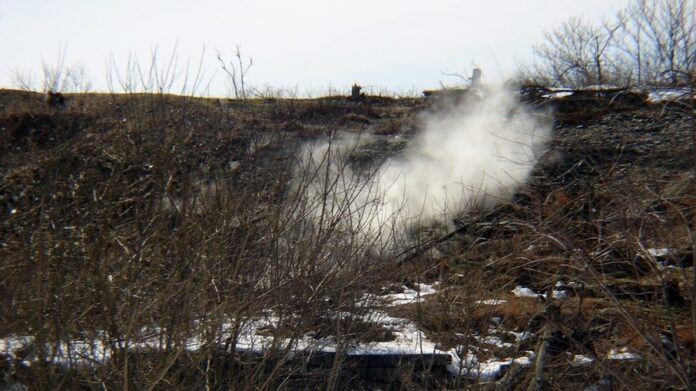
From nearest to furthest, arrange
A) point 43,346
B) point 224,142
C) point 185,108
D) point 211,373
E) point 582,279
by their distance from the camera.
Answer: point 43,346
point 211,373
point 582,279
point 185,108
point 224,142

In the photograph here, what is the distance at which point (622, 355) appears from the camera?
6977 mm

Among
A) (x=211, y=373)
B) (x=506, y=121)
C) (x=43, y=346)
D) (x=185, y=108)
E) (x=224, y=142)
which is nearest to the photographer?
(x=43, y=346)

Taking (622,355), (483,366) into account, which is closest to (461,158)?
(483,366)

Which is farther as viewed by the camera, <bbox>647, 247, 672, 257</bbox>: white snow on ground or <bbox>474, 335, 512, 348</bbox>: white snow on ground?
<bbox>474, 335, 512, 348</bbox>: white snow on ground

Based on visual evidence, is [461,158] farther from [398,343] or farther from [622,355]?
[622,355]

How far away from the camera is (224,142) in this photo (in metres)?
8.16

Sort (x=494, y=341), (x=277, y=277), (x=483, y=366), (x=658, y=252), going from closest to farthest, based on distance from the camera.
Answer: (x=658, y=252) < (x=277, y=277) < (x=483, y=366) < (x=494, y=341)

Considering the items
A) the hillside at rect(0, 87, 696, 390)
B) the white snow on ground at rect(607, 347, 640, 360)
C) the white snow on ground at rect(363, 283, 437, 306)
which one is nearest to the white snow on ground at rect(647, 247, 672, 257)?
the hillside at rect(0, 87, 696, 390)

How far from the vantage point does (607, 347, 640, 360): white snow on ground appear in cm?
673

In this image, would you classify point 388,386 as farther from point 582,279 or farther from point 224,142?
point 224,142

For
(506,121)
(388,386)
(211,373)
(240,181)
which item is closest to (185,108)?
(240,181)

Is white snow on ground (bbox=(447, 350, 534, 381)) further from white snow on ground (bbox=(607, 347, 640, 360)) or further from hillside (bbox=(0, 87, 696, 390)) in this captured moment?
white snow on ground (bbox=(607, 347, 640, 360))

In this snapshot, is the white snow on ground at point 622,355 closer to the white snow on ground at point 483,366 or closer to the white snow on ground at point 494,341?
the white snow on ground at point 483,366

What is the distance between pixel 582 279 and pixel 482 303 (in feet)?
6.04
